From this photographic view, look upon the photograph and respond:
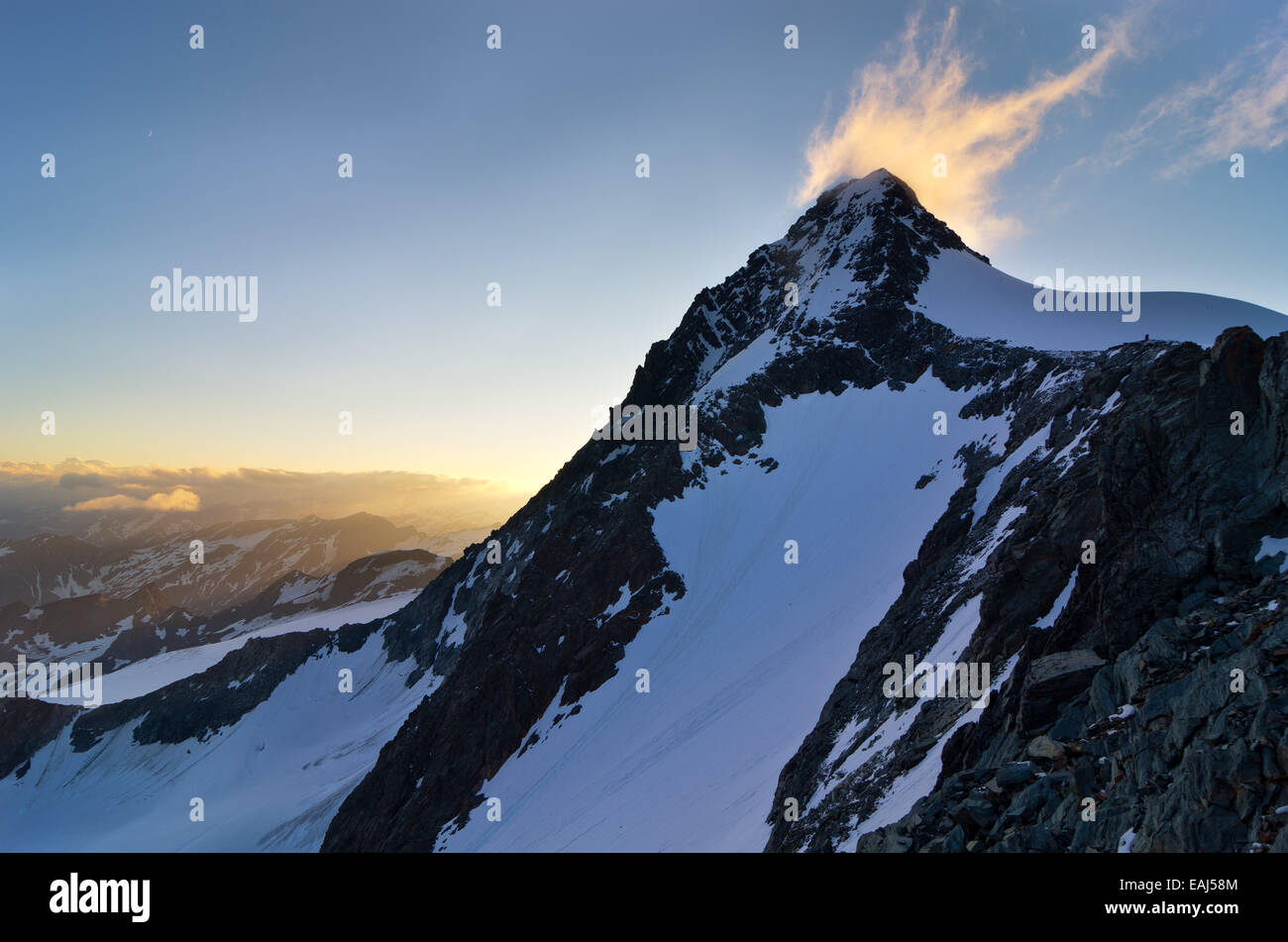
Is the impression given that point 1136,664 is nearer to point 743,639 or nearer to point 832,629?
point 832,629

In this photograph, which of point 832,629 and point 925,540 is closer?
point 925,540

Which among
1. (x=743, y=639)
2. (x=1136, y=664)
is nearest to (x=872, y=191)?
(x=743, y=639)

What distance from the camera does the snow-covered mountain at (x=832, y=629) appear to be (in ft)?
50.3

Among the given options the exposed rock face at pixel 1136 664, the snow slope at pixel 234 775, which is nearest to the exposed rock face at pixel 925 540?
the exposed rock face at pixel 1136 664

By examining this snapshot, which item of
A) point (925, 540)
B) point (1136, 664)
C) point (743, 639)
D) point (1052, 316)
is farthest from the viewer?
point (1052, 316)

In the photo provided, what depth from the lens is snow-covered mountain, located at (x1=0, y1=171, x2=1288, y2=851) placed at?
15344 mm

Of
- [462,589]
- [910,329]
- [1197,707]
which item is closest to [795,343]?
[910,329]

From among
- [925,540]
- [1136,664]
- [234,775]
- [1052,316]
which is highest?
[1052,316]

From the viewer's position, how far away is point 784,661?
51.8 meters

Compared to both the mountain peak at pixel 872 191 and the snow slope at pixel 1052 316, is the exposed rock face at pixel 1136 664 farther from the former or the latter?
the mountain peak at pixel 872 191

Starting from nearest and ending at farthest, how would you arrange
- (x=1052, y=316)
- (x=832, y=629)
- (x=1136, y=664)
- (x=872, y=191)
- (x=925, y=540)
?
(x=1136, y=664)
(x=925, y=540)
(x=832, y=629)
(x=1052, y=316)
(x=872, y=191)

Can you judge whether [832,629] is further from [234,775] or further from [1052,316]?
[234,775]

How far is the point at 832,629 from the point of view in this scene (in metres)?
51.6

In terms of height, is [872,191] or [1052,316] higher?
[872,191]
